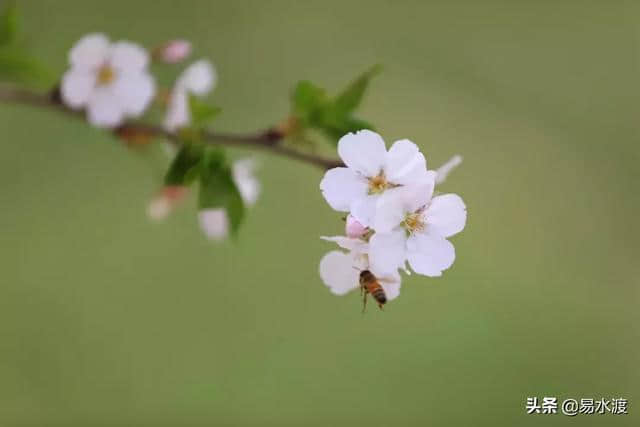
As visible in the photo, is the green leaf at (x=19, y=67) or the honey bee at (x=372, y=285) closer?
the honey bee at (x=372, y=285)

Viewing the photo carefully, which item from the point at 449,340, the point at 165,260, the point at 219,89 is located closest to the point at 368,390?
the point at 449,340

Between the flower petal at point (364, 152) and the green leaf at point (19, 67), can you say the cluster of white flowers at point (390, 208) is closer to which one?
the flower petal at point (364, 152)

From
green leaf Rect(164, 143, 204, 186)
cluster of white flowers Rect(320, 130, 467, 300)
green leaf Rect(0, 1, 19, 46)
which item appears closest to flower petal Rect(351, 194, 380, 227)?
cluster of white flowers Rect(320, 130, 467, 300)

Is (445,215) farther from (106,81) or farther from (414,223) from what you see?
(106,81)

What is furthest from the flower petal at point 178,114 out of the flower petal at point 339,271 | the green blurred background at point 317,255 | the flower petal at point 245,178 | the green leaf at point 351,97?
the green blurred background at point 317,255

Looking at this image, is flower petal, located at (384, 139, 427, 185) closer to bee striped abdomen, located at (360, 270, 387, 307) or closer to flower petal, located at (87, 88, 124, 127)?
bee striped abdomen, located at (360, 270, 387, 307)


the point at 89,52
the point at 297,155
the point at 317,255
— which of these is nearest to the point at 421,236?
the point at 297,155
